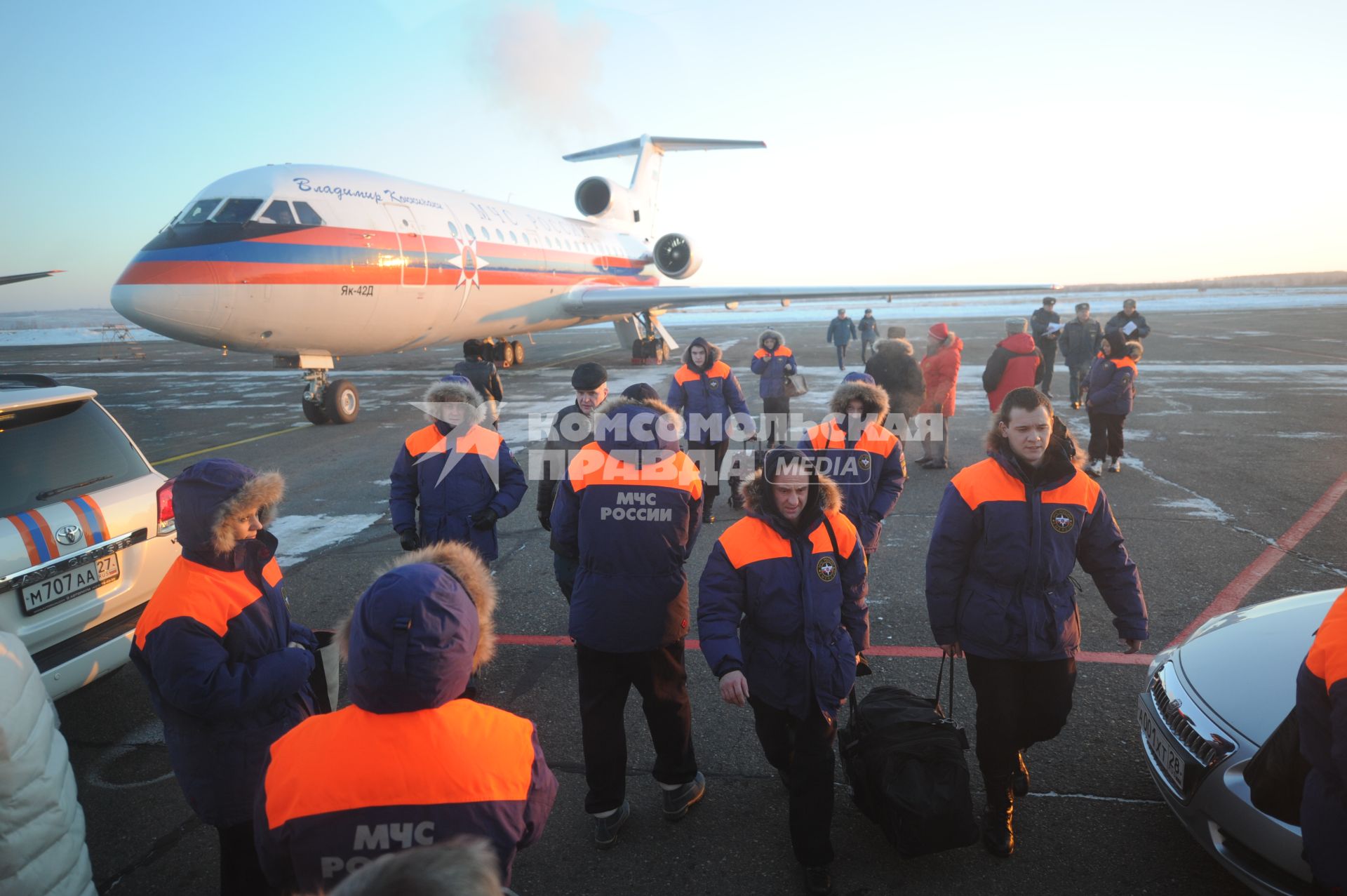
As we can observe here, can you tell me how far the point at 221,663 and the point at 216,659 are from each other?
0.08 ft

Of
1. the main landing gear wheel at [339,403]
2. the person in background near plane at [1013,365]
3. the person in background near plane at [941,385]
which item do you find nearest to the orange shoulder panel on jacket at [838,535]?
the person in background near plane at [1013,365]

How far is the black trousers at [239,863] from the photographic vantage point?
237cm

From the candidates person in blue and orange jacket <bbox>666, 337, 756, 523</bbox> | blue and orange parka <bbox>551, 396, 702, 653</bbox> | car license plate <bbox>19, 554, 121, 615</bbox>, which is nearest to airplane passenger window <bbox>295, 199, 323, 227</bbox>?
person in blue and orange jacket <bbox>666, 337, 756, 523</bbox>

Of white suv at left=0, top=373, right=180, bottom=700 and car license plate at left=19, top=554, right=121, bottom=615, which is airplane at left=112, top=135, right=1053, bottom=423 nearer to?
white suv at left=0, top=373, right=180, bottom=700

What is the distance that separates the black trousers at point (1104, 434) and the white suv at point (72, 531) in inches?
338

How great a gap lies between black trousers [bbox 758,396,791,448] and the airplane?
24.3 ft

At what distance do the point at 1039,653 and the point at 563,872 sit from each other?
2096 millimetres

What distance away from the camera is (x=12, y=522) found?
3.27 m

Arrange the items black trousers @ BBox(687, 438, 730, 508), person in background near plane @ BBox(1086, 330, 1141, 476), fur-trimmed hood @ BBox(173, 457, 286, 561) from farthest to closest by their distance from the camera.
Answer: person in background near plane @ BBox(1086, 330, 1141, 476), black trousers @ BBox(687, 438, 730, 508), fur-trimmed hood @ BBox(173, 457, 286, 561)

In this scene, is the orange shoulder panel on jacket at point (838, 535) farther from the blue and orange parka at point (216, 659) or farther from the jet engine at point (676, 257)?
the jet engine at point (676, 257)

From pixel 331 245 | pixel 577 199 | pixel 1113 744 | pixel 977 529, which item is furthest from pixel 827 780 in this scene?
pixel 577 199

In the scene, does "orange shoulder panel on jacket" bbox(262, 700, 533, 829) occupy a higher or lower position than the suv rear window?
lower

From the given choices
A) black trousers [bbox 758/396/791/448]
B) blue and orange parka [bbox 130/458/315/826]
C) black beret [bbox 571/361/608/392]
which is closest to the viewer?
blue and orange parka [bbox 130/458/315/826]

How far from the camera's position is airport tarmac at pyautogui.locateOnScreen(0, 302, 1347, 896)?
2.81 m
